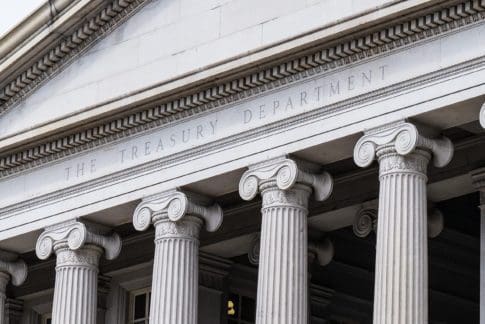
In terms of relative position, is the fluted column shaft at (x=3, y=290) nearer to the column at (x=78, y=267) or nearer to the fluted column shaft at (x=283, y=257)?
the column at (x=78, y=267)

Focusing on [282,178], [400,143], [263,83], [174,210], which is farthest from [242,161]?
[400,143]

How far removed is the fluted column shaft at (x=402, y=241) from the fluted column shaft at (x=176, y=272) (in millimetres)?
6642

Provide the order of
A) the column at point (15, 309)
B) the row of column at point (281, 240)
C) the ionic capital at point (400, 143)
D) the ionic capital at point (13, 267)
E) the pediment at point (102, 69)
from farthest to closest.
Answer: the column at point (15, 309), the ionic capital at point (13, 267), the pediment at point (102, 69), the ionic capital at point (400, 143), the row of column at point (281, 240)

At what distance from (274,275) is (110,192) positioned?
688cm

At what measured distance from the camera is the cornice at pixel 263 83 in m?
49.8

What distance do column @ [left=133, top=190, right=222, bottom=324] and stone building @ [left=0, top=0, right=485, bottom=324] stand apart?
5cm

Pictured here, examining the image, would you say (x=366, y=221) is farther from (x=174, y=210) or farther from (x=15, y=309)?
(x=15, y=309)

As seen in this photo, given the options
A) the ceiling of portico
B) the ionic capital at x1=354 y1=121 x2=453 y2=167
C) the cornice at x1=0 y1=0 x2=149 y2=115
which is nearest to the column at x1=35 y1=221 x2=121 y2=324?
the ceiling of portico

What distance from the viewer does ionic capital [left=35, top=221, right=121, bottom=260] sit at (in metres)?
58.0

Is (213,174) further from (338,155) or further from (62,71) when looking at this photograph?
(62,71)

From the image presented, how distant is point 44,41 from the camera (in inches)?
2351

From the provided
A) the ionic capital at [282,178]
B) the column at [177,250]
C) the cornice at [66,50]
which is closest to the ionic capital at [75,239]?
the column at [177,250]

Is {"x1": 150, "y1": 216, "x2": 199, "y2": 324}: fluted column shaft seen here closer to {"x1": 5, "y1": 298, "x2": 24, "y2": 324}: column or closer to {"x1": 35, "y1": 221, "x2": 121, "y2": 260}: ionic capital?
{"x1": 35, "y1": 221, "x2": 121, "y2": 260}: ionic capital

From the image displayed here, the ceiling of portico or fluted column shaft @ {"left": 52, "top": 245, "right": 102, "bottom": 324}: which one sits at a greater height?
the ceiling of portico
